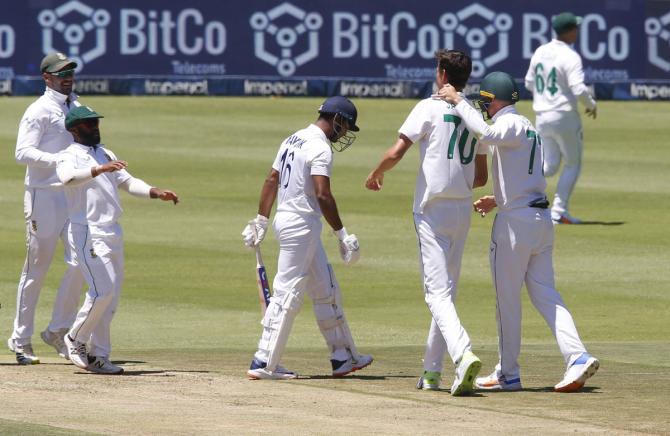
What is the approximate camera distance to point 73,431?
8.03 metres

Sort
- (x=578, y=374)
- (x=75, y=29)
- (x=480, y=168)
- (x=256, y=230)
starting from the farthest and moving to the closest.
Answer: (x=75, y=29)
(x=256, y=230)
(x=480, y=168)
(x=578, y=374)

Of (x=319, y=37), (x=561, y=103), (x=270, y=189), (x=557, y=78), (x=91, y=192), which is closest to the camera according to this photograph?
(x=270, y=189)

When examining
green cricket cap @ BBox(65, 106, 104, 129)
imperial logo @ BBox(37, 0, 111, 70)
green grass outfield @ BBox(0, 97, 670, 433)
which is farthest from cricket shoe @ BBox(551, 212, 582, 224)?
imperial logo @ BBox(37, 0, 111, 70)

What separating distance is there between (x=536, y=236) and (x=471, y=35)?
22.7 m

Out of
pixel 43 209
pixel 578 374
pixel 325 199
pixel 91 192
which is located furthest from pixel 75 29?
pixel 578 374

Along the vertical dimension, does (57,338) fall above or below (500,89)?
below

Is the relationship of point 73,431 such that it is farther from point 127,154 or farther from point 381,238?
point 127,154

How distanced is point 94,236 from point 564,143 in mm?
9642

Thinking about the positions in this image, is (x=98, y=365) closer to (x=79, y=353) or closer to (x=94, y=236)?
(x=79, y=353)

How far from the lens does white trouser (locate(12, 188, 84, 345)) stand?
1129 cm

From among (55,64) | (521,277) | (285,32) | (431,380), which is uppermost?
(55,64)

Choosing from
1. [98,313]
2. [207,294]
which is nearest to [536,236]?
[98,313]

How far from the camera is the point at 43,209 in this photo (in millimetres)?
11297

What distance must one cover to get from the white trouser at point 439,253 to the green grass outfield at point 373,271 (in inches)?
14.3
